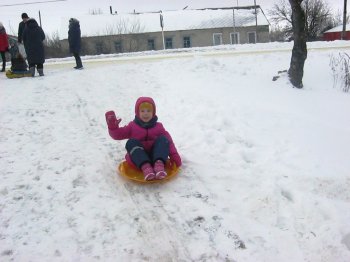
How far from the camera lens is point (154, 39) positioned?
40.7m

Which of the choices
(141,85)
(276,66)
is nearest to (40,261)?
(141,85)

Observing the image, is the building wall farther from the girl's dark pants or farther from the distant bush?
the girl's dark pants

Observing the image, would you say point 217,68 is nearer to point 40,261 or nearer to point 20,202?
point 20,202

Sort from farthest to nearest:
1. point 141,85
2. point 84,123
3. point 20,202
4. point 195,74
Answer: point 195,74, point 141,85, point 84,123, point 20,202

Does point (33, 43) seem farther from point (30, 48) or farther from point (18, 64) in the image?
point (18, 64)

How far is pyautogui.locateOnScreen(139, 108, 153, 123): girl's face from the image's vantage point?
15.3 feet

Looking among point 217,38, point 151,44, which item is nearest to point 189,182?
point 151,44

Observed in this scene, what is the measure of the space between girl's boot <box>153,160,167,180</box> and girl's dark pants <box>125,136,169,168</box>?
3.4 inches

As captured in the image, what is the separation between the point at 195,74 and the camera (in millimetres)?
9539

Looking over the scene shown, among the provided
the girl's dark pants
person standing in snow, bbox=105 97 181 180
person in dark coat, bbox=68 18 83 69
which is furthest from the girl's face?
person in dark coat, bbox=68 18 83 69

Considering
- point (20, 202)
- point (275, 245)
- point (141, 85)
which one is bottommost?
point (275, 245)

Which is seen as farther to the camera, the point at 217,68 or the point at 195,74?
the point at 217,68

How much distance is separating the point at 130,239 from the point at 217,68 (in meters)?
7.47

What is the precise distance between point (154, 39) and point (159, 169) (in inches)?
1487
